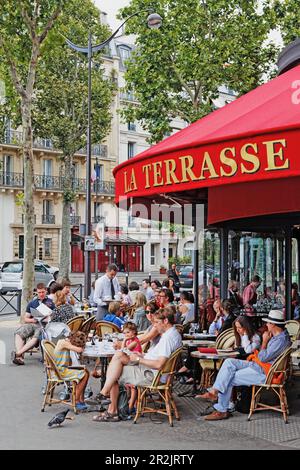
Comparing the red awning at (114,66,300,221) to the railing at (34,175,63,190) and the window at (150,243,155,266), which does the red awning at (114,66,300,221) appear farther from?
the window at (150,243,155,266)

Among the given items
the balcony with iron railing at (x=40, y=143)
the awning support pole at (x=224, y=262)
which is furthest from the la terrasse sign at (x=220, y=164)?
the balcony with iron railing at (x=40, y=143)

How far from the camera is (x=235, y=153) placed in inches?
221

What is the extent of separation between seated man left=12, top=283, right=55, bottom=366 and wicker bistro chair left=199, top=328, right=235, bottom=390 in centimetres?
326

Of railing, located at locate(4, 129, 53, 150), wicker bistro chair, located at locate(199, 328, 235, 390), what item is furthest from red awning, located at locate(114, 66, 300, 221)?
railing, located at locate(4, 129, 53, 150)

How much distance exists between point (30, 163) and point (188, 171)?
1157 cm

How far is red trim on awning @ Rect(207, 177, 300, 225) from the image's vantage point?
28.5 ft

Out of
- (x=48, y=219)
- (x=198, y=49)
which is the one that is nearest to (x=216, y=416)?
(x=198, y=49)

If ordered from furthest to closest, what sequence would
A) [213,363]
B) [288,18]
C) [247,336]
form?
[288,18]
[213,363]
[247,336]

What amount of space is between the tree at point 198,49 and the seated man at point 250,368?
62.6ft

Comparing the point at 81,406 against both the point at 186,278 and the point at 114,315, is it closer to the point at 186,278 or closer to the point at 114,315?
the point at 114,315

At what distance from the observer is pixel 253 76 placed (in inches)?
1062

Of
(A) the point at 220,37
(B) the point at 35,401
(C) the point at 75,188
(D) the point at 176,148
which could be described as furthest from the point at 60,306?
(C) the point at 75,188

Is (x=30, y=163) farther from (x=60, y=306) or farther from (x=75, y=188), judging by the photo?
(x=75, y=188)

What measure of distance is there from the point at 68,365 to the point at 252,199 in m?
3.25
